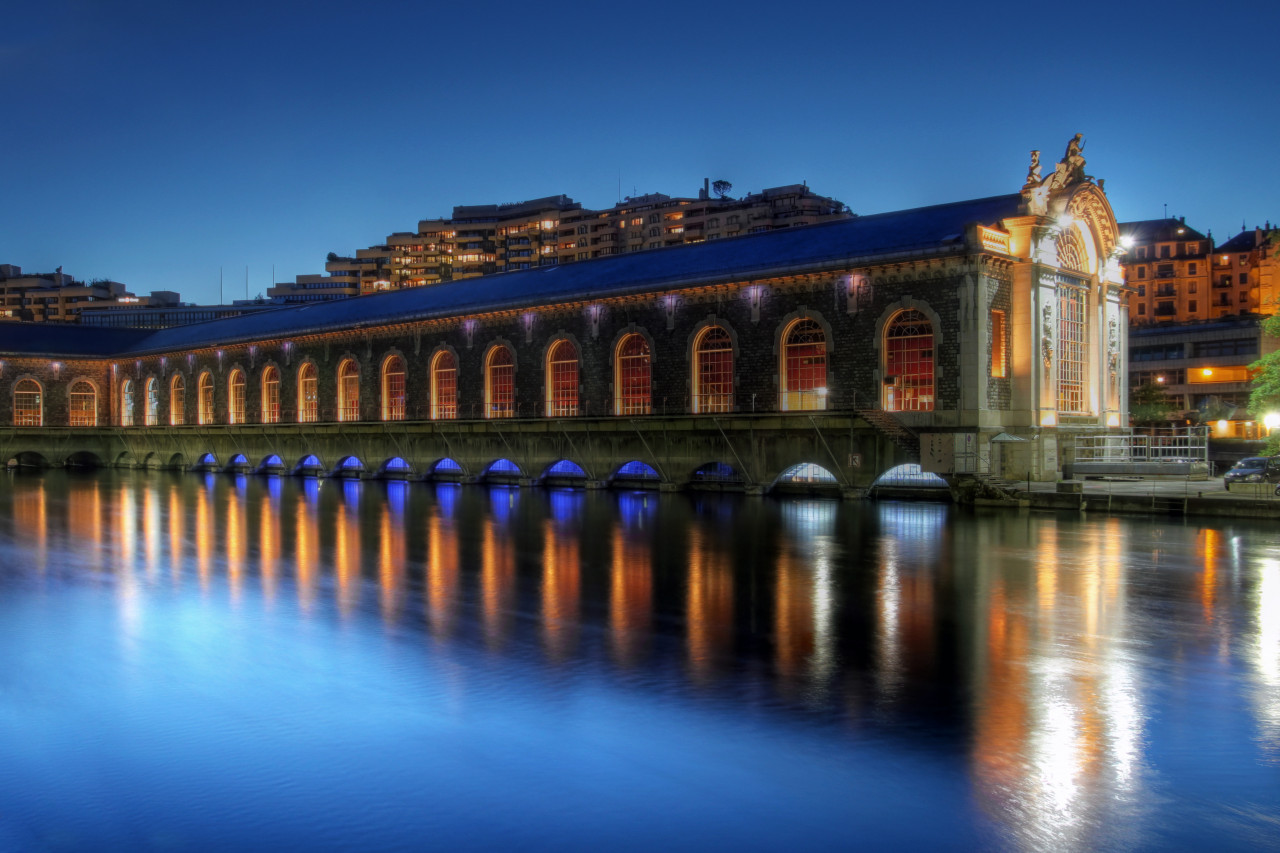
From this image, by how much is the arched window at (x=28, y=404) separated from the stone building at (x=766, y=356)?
26656 millimetres

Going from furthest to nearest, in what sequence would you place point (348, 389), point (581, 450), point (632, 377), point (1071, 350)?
1. point (348, 389)
2. point (632, 377)
3. point (581, 450)
4. point (1071, 350)

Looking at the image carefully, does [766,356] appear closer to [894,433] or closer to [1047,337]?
[894,433]

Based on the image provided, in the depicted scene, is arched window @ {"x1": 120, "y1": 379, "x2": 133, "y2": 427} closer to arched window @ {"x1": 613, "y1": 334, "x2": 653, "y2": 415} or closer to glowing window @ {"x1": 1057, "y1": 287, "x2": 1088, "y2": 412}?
arched window @ {"x1": 613, "y1": 334, "x2": 653, "y2": 415}

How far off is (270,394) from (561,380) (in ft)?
81.4

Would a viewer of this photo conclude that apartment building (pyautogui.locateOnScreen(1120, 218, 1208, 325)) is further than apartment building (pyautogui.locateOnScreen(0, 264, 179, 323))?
No

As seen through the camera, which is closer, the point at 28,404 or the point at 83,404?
the point at 28,404

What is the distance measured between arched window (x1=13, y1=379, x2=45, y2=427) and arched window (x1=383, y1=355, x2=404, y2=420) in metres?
35.4

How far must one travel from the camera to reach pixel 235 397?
68.1m

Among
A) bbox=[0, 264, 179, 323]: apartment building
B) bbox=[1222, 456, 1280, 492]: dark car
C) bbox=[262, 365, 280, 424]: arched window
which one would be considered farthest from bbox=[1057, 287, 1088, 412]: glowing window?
bbox=[0, 264, 179, 323]: apartment building

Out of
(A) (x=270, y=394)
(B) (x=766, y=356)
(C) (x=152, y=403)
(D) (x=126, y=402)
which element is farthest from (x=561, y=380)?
(D) (x=126, y=402)

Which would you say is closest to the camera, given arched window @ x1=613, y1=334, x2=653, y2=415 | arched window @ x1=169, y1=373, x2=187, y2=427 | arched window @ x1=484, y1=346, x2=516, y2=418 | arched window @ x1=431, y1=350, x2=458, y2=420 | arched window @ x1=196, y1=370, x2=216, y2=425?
arched window @ x1=613, y1=334, x2=653, y2=415

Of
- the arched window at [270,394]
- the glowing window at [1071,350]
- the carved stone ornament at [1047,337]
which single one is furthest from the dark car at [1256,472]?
the arched window at [270,394]

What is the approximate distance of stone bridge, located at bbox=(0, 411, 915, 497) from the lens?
37.4m

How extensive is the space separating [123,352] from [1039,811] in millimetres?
83312
